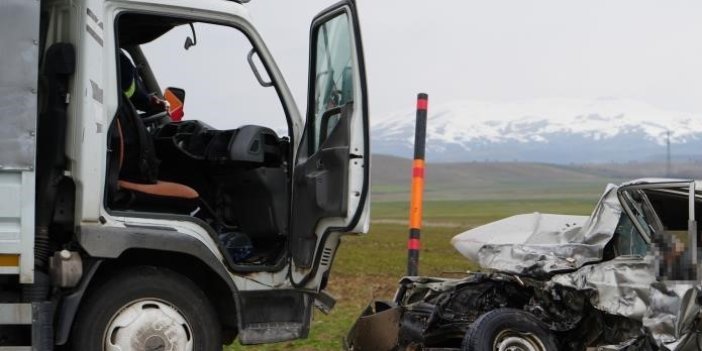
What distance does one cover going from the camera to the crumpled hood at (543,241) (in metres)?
7.88

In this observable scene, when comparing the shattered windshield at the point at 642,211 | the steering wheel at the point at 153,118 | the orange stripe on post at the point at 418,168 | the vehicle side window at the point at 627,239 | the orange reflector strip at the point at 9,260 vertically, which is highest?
the steering wheel at the point at 153,118

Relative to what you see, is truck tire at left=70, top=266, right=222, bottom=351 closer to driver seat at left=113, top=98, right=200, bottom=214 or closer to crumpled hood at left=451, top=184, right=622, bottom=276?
driver seat at left=113, top=98, right=200, bottom=214

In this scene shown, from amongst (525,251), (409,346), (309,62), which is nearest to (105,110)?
(309,62)

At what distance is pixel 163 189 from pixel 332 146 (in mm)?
1152

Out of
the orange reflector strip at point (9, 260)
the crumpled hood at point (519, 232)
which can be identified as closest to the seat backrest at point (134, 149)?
the orange reflector strip at point (9, 260)

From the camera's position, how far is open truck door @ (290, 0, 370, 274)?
6.45m

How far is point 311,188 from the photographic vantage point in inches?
267

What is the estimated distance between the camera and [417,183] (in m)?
9.13

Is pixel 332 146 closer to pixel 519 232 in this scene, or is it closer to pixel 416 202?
pixel 416 202

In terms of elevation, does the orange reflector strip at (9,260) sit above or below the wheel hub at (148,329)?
above

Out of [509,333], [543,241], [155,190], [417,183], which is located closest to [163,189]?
[155,190]

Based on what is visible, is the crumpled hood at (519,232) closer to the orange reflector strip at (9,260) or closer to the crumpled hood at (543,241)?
the crumpled hood at (543,241)

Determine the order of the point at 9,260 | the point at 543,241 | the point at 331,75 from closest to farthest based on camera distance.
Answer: the point at 9,260 < the point at 331,75 < the point at 543,241

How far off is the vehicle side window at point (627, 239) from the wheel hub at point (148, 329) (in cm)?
363
